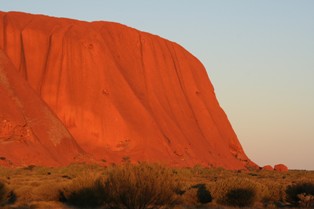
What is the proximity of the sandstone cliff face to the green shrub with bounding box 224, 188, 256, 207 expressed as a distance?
3792 centimetres

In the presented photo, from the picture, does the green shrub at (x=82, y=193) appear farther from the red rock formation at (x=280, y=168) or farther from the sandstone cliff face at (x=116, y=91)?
the red rock formation at (x=280, y=168)

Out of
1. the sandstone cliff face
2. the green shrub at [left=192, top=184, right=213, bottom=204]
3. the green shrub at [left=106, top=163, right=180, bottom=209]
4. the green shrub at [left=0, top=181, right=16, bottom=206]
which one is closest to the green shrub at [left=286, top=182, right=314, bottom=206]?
the green shrub at [left=192, top=184, right=213, bottom=204]

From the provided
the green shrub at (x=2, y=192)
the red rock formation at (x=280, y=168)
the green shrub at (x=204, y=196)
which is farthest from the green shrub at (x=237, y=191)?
the red rock formation at (x=280, y=168)

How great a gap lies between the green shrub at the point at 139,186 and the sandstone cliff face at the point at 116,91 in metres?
40.2

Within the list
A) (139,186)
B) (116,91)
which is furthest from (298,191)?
(116,91)

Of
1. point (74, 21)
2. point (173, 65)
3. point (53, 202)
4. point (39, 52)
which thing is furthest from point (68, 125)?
point (53, 202)

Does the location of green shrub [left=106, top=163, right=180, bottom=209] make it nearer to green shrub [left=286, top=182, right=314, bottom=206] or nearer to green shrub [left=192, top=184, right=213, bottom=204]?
green shrub [left=192, top=184, right=213, bottom=204]

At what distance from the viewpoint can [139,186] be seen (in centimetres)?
1775

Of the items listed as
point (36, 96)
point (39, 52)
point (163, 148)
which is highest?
point (39, 52)

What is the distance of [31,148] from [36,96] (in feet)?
27.8

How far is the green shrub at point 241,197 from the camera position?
2256cm

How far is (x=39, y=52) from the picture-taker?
69562mm

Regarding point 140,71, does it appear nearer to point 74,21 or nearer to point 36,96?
point 74,21

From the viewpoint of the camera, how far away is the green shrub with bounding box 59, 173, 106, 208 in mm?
21656
